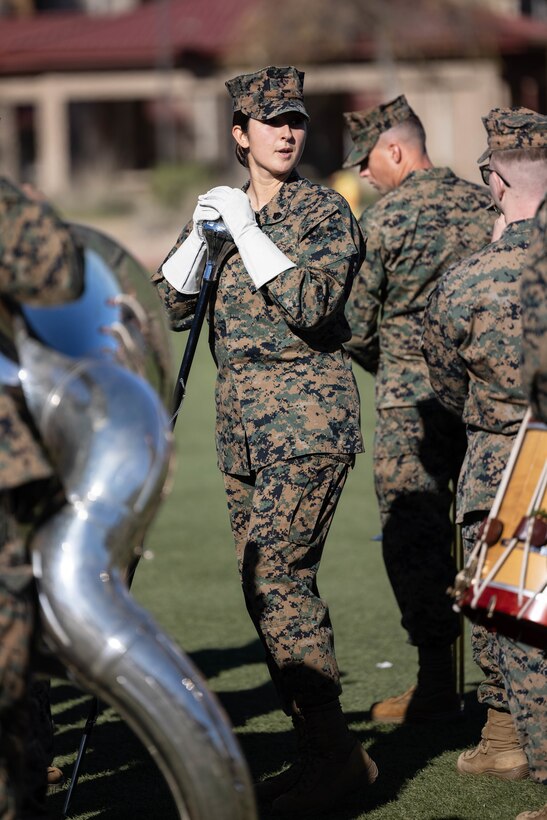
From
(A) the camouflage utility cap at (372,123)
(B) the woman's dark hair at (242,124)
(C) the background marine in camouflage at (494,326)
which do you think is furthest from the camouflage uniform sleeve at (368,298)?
(C) the background marine in camouflage at (494,326)

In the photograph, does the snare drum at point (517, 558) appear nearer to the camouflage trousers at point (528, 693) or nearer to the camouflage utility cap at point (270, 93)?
the camouflage trousers at point (528, 693)

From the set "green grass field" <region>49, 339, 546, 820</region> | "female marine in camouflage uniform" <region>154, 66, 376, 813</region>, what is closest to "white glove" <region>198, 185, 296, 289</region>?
"female marine in camouflage uniform" <region>154, 66, 376, 813</region>

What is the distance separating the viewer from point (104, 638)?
3012mm

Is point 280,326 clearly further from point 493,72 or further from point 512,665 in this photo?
point 493,72

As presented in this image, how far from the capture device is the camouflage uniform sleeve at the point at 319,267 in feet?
14.5

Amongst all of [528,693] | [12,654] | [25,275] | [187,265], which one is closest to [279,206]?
[187,265]

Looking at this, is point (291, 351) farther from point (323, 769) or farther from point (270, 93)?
point (323, 769)

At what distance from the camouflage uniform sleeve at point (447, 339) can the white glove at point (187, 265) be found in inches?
30.4

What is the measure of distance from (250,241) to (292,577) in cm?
106

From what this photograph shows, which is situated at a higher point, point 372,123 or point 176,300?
point 372,123

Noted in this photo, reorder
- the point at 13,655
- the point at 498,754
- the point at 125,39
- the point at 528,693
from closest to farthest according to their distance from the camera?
the point at 13,655 → the point at 528,693 → the point at 498,754 → the point at 125,39

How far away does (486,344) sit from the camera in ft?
14.3

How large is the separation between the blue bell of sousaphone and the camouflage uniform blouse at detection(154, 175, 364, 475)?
4.69 feet

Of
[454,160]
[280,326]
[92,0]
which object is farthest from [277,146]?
[92,0]
